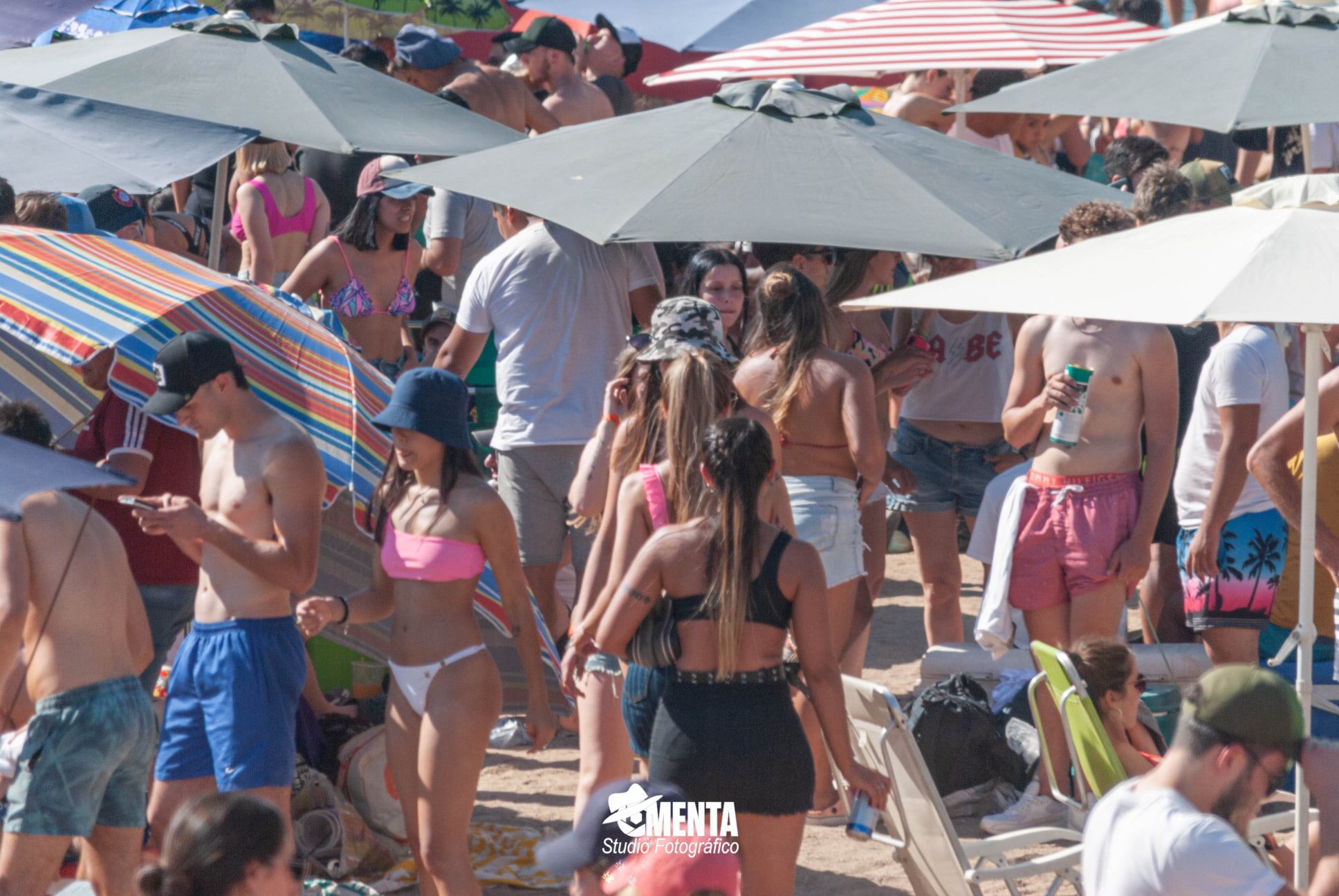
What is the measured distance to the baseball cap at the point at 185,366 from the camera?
14.6ft

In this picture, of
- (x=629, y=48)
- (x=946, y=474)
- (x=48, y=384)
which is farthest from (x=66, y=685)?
(x=629, y=48)

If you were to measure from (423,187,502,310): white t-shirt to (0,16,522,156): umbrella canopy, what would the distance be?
107cm

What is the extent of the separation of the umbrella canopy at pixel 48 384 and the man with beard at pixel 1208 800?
12.4ft

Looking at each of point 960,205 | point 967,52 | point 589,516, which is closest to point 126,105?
point 589,516

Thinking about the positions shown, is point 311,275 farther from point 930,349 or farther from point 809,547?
point 809,547

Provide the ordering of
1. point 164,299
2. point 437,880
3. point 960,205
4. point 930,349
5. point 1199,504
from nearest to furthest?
point 437,880
point 164,299
point 960,205
point 1199,504
point 930,349

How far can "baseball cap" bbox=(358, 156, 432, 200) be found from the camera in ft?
23.3

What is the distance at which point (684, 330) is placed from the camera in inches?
183

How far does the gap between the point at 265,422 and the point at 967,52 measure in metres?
4.37

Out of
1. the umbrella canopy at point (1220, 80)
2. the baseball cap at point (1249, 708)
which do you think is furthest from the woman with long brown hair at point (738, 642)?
the umbrella canopy at point (1220, 80)

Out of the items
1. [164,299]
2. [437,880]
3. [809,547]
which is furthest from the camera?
[164,299]

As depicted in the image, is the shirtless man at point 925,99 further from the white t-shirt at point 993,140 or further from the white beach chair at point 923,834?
the white beach chair at point 923,834

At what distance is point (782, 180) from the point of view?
5.00 meters

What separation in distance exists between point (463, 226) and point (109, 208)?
163 centimetres
